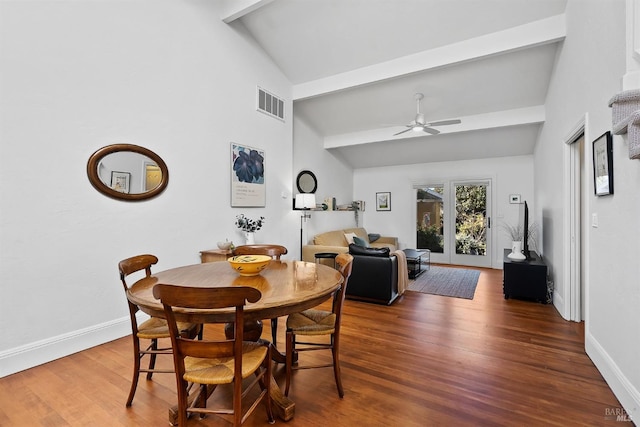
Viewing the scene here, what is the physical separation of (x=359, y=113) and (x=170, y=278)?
15.7ft

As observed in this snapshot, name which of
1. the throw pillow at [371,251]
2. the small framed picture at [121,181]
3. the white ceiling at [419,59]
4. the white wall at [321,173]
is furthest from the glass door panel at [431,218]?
the small framed picture at [121,181]

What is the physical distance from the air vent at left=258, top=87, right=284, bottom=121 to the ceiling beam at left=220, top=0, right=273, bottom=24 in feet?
3.12

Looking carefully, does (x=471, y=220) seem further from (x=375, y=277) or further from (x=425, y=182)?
(x=375, y=277)

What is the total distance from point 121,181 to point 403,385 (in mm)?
3066

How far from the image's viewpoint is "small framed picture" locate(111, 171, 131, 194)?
2.95 metres

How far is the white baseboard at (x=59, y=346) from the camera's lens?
2.33m

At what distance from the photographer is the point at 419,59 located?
4129 millimetres

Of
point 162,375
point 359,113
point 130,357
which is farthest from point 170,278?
point 359,113

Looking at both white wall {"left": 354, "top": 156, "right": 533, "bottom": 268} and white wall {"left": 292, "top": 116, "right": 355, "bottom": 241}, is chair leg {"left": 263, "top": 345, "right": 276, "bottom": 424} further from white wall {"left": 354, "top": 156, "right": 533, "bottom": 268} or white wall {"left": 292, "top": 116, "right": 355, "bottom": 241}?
white wall {"left": 354, "top": 156, "right": 533, "bottom": 268}

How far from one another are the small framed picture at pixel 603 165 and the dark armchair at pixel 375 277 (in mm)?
2143

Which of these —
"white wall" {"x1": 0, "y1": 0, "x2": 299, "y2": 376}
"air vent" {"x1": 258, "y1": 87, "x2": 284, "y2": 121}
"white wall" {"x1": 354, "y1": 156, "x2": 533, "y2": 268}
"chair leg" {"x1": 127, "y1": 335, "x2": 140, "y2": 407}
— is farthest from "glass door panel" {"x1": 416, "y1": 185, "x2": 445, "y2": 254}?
"chair leg" {"x1": 127, "y1": 335, "x2": 140, "y2": 407}

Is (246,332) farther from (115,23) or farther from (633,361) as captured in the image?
(115,23)

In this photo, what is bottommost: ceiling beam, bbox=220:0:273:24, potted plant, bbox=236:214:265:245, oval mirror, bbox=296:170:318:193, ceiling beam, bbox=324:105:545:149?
potted plant, bbox=236:214:265:245

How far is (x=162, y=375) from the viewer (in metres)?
2.26
